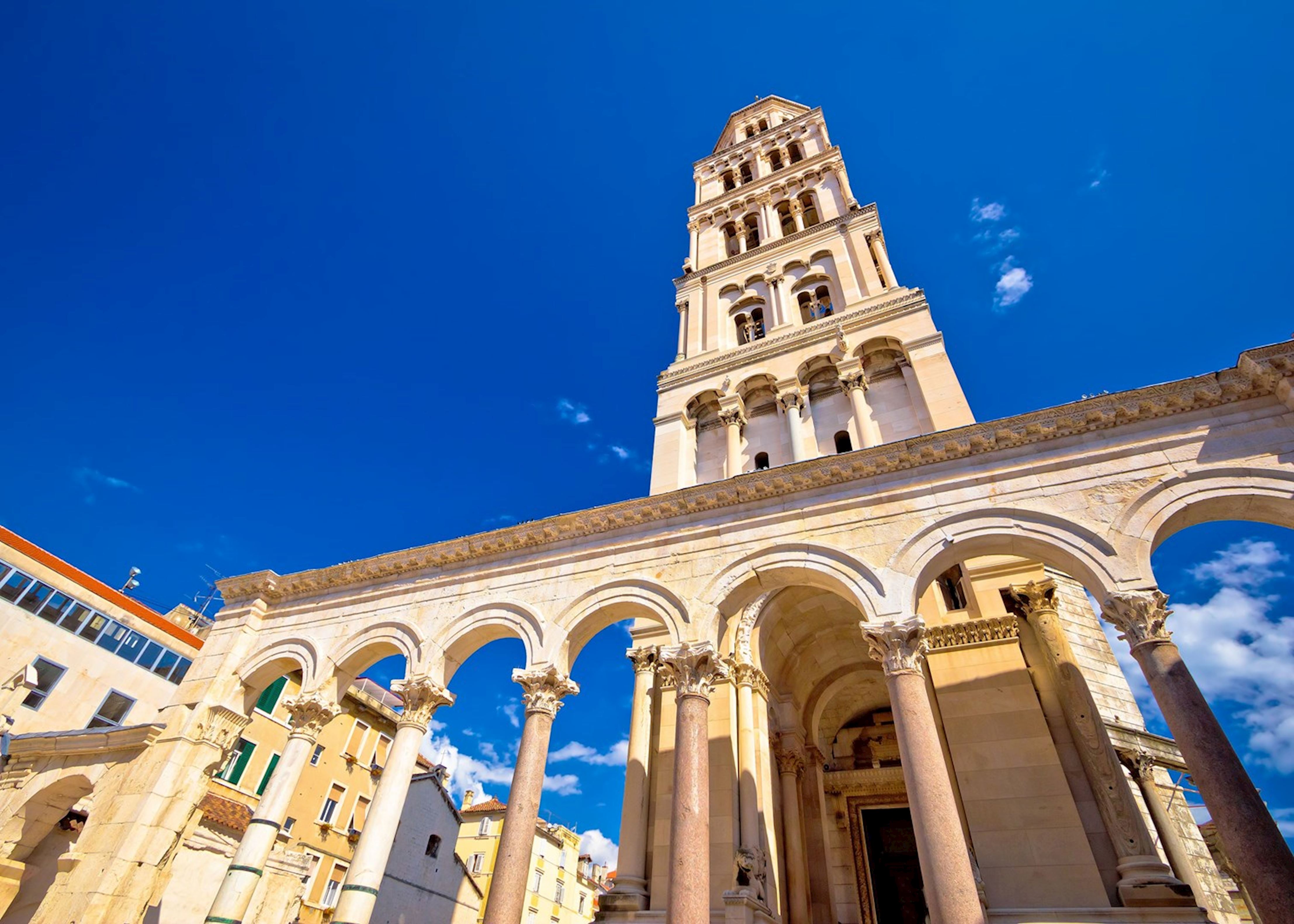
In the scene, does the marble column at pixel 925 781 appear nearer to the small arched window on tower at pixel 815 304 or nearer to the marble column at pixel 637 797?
the marble column at pixel 637 797

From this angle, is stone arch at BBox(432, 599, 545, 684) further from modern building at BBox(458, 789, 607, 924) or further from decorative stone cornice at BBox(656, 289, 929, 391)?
modern building at BBox(458, 789, 607, 924)

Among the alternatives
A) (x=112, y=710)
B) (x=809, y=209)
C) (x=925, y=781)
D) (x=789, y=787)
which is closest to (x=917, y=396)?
(x=789, y=787)

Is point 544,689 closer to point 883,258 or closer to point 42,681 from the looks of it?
point 883,258

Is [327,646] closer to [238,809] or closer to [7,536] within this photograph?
[238,809]

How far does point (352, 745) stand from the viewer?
26.3 meters

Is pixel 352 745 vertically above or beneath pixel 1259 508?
above

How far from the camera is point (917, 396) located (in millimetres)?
16781

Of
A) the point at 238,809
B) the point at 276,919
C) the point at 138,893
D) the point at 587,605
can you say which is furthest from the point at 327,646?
the point at 238,809

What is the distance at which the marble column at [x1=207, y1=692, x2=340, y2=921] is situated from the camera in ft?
36.2

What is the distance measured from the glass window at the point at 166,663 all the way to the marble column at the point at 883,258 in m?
29.0

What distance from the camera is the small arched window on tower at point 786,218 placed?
25.5 m

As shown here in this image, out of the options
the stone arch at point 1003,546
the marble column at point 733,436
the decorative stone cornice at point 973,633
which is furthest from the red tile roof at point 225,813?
the stone arch at point 1003,546

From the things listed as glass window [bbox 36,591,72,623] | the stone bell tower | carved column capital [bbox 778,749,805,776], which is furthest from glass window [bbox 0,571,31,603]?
carved column capital [bbox 778,749,805,776]

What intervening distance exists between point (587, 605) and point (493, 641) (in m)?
2.71
